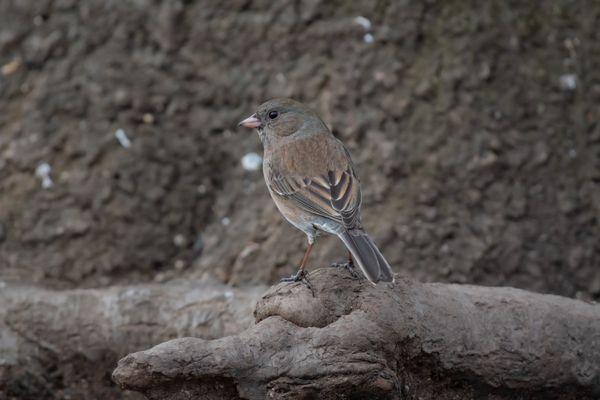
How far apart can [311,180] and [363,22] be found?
153 cm

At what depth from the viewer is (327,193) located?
423 cm

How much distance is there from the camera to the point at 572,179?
536 cm

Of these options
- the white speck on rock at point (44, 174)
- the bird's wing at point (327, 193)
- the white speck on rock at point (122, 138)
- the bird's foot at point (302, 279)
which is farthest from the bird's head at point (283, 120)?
the white speck on rock at point (44, 174)

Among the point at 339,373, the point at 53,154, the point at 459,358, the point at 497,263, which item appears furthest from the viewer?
the point at 53,154

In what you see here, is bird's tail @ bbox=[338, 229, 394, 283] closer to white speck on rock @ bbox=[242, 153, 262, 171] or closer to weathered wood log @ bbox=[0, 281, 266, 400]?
weathered wood log @ bbox=[0, 281, 266, 400]

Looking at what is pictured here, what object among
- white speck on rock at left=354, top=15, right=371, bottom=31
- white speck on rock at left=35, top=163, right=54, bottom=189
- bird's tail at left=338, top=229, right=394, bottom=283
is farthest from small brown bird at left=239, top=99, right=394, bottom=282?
white speck on rock at left=35, top=163, right=54, bottom=189

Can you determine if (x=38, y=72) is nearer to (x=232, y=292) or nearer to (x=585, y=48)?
(x=232, y=292)

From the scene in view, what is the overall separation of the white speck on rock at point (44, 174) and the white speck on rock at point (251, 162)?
115 centimetres

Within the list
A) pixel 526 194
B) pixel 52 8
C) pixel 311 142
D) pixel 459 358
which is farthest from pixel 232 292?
pixel 52 8

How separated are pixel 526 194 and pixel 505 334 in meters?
1.72

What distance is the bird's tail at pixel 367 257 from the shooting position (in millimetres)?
3514

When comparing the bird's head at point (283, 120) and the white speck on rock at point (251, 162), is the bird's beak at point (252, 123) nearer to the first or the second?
the bird's head at point (283, 120)

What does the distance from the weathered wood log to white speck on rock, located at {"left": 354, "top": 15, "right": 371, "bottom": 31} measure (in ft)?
6.03

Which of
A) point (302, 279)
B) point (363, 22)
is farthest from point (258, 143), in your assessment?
point (302, 279)
